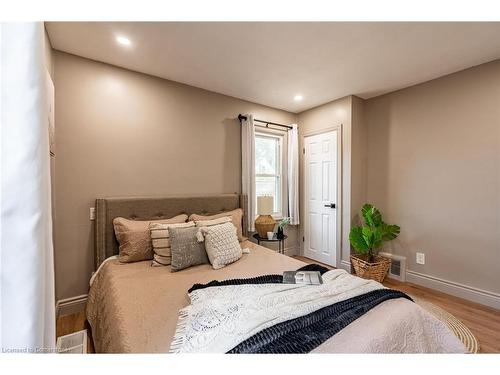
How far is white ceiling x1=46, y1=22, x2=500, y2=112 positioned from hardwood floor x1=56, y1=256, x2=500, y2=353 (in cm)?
247

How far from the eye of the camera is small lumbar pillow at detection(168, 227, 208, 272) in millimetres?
1979

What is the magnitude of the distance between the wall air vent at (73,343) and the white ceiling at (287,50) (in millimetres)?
2392

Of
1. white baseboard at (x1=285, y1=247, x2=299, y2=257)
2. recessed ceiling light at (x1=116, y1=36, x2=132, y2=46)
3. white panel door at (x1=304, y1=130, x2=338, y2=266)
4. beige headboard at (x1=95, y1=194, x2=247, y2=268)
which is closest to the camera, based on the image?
recessed ceiling light at (x1=116, y1=36, x2=132, y2=46)

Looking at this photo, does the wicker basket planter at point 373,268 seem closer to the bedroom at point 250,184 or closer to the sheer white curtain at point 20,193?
the bedroom at point 250,184

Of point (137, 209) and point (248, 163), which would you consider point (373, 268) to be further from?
point (137, 209)

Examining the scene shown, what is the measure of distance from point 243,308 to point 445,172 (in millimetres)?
2872

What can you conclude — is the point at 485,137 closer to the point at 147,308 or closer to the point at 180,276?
the point at 180,276

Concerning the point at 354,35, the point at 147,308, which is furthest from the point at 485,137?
the point at 147,308

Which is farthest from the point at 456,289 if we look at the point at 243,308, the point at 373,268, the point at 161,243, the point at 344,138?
the point at 161,243

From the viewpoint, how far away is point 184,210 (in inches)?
108

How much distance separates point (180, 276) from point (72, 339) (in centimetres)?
91

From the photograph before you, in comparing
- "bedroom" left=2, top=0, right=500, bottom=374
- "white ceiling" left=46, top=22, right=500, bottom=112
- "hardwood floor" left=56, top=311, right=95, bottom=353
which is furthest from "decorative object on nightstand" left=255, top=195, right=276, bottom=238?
"hardwood floor" left=56, top=311, right=95, bottom=353

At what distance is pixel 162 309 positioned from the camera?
136 centimetres

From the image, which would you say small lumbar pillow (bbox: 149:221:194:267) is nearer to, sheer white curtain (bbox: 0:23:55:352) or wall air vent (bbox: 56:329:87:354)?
wall air vent (bbox: 56:329:87:354)
